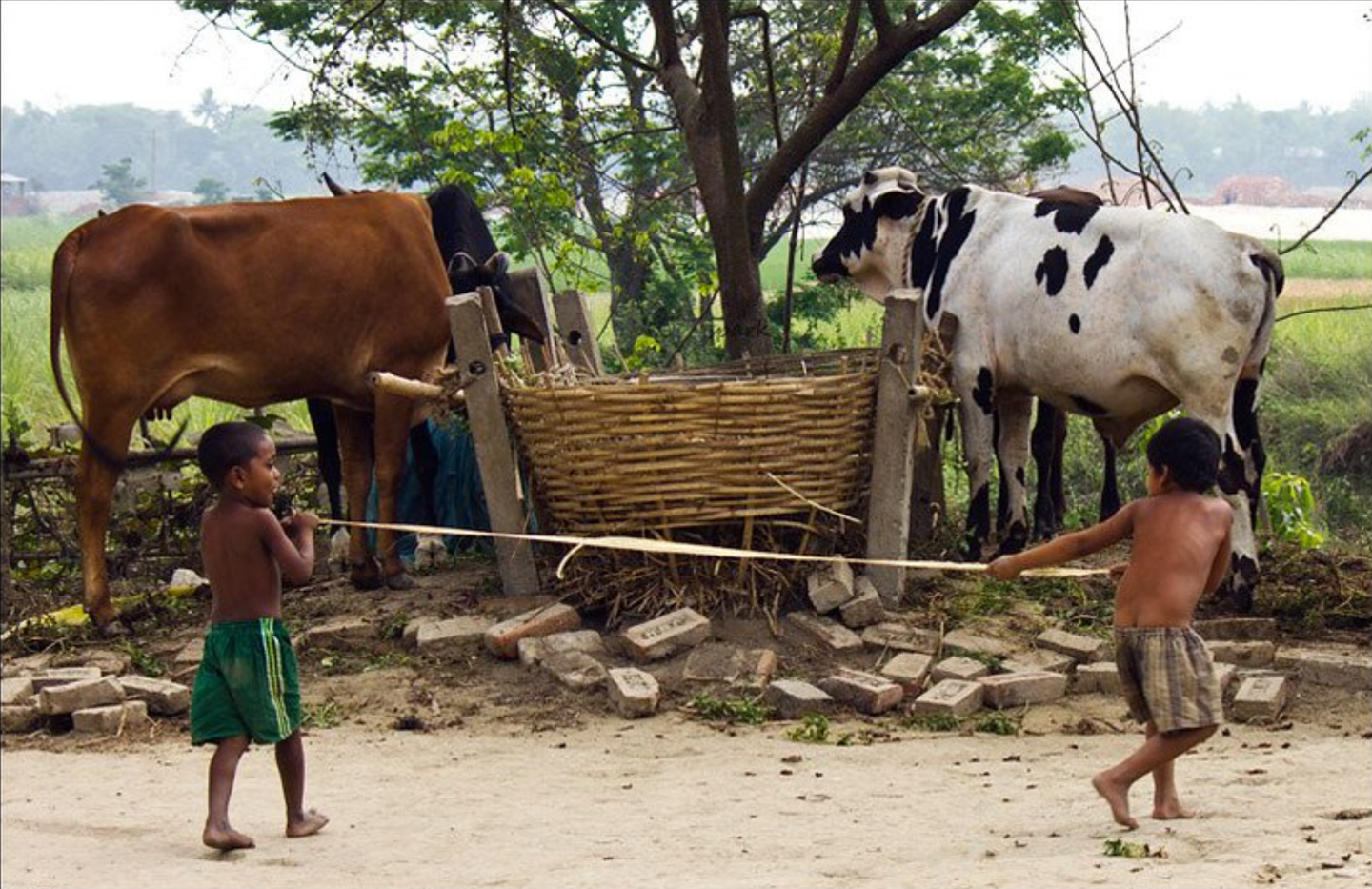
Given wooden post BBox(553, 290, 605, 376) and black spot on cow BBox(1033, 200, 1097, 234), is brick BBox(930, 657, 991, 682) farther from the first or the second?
wooden post BBox(553, 290, 605, 376)

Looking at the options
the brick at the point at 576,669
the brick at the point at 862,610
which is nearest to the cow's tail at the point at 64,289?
the brick at the point at 576,669

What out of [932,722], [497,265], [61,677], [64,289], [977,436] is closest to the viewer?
[932,722]

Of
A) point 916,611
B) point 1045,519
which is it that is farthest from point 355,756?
point 1045,519

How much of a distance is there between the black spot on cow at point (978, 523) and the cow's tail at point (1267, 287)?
5.14 ft

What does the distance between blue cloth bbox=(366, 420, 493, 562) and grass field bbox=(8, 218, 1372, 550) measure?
2.29 metres

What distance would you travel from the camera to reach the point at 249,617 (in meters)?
5.91

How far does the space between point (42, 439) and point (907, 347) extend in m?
12.0

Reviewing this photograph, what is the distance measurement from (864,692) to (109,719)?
2.84 meters

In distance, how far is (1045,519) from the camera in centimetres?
1073

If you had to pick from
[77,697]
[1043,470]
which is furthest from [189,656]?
[1043,470]

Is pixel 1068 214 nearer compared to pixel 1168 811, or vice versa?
pixel 1168 811

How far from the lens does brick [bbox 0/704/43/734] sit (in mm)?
7578

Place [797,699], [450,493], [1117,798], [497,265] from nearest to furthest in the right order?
[1117,798] < [797,699] < [497,265] < [450,493]

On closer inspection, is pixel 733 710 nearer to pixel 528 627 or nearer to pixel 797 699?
pixel 797 699
